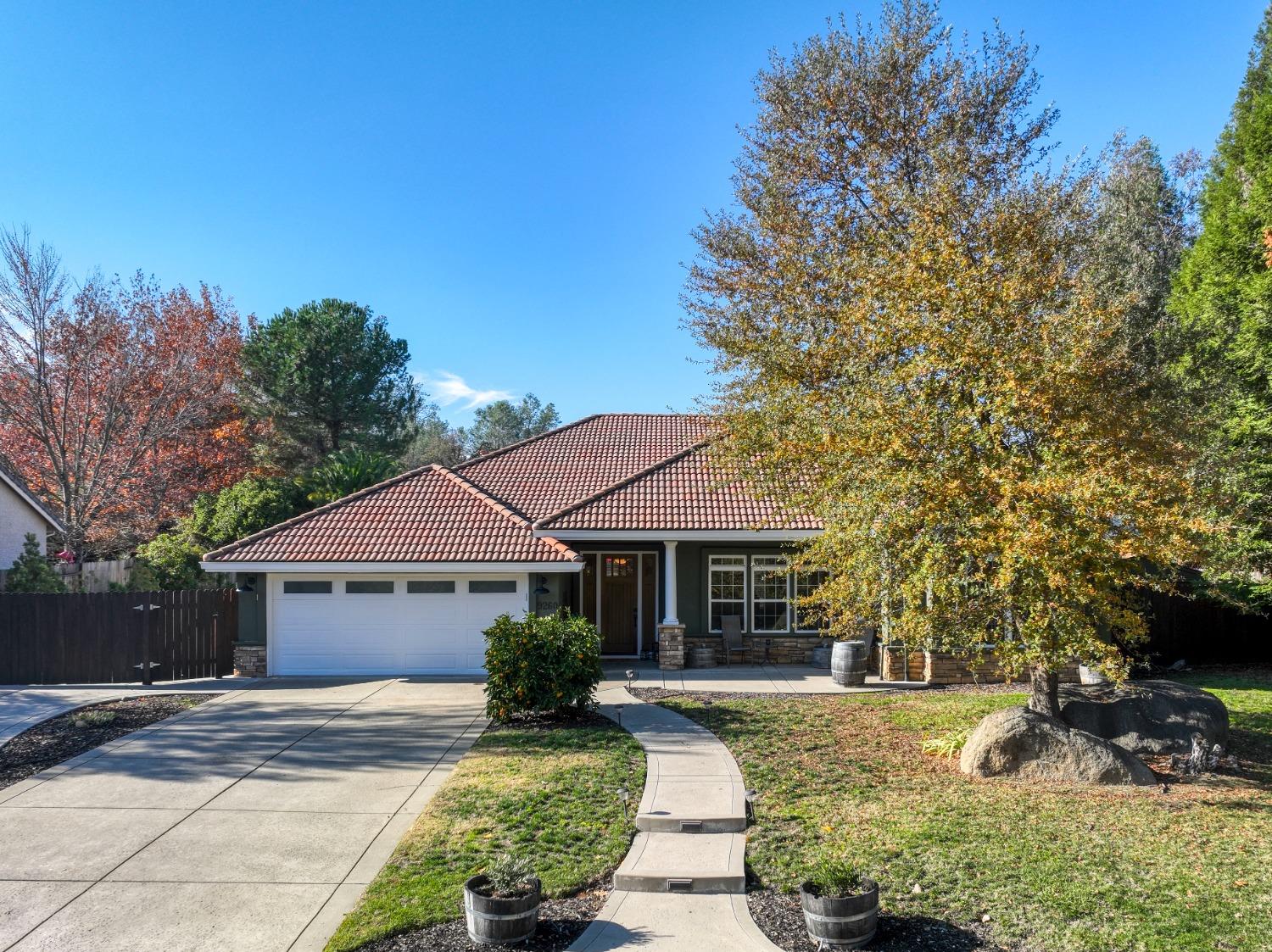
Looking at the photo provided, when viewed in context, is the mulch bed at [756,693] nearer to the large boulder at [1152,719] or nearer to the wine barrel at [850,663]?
the wine barrel at [850,663]

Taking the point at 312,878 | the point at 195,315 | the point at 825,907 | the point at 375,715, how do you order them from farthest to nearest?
the point at 195,315 → the point at 375,715 → the point at 312,878 → the point at 825,907

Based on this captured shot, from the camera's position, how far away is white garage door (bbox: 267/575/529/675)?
1516cm

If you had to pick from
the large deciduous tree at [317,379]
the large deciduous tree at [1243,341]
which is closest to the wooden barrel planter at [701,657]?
the large deciduous tree at [1243,341]

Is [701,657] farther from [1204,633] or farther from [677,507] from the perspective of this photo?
[1204,633]

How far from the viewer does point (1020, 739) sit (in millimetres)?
8594

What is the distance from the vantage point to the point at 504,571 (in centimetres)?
1498

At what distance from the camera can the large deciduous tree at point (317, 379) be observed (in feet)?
105

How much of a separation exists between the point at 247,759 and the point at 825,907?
6.99 meters

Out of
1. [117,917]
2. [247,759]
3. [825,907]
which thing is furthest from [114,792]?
[825,907]

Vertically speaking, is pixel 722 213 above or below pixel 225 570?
above

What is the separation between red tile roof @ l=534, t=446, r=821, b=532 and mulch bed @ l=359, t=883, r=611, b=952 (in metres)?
9.25

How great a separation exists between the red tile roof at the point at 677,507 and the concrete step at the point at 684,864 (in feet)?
26.2

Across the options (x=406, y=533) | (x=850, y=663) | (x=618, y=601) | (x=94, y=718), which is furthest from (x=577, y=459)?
(x=94, y=718)

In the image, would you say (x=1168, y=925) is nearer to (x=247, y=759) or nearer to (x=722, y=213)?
(x=247, y=759)
